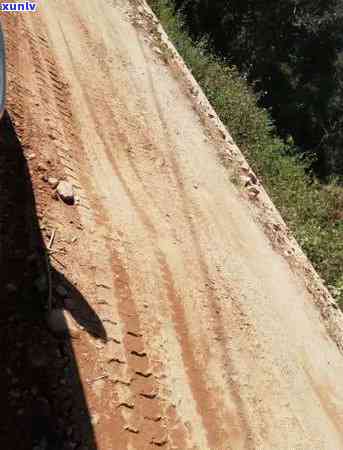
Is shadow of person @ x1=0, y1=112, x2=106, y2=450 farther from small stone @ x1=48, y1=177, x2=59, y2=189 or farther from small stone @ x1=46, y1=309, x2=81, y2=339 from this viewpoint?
small stone @ x1=48, y1=177, x2=59, y2=189

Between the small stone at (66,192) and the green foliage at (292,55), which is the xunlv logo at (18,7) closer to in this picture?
the small stone at (66,192)

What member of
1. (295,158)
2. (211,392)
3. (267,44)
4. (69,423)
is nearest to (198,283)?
(211,392)

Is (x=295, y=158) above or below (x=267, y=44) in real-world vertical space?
below

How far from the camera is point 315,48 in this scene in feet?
51.6

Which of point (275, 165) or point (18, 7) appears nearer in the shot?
point (18, 7)

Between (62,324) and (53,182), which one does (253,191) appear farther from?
(62,324)

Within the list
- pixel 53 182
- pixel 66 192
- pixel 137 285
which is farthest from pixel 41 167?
pixel 137 285

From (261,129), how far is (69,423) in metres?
9.21

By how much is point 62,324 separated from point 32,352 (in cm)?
37

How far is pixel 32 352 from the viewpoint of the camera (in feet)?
13.3

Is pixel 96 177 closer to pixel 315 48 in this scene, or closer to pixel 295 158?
pixel 295 158

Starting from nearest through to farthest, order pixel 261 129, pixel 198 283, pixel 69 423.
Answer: pixel 69 423 < pixel 198 283 < pixel 261 129

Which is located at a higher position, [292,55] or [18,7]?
[292,55]

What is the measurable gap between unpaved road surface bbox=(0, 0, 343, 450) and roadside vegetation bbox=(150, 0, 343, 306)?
1.90 m
